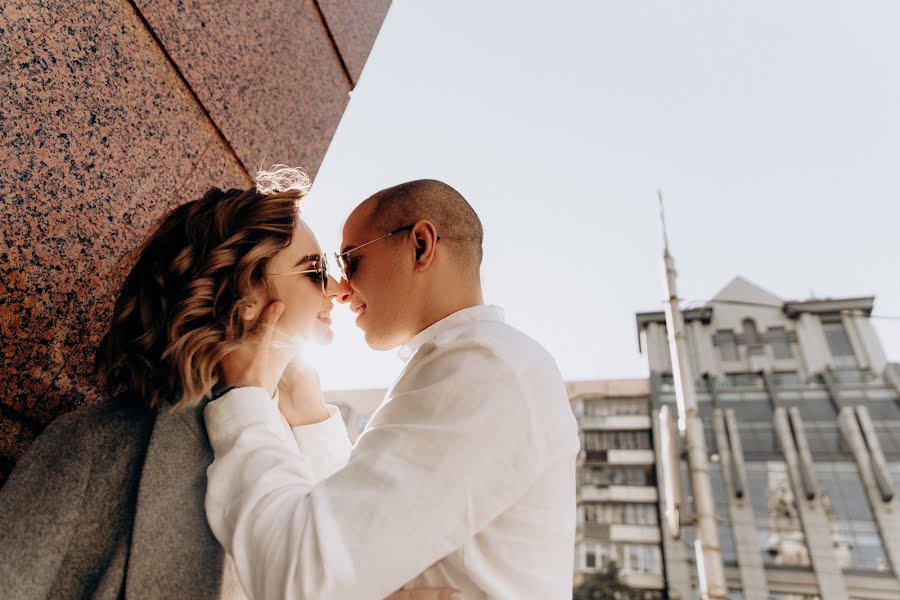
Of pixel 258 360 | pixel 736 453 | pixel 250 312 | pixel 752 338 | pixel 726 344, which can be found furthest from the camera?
pixel 726 344

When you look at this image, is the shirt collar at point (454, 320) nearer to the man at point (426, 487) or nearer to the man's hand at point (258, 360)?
the man at point (426, 487)

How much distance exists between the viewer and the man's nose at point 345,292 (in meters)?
1.85

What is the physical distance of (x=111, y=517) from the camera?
1191 mm

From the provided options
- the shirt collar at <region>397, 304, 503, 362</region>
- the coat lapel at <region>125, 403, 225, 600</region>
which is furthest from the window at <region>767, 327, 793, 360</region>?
the coat lapel at <region>125, 403, 225, 600</region>

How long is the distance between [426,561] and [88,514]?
82 centimetres

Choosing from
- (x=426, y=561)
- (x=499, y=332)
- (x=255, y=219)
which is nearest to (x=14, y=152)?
(x=255, y=219)

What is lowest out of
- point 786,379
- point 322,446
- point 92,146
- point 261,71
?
point 322,446

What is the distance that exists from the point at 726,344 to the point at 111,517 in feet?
123

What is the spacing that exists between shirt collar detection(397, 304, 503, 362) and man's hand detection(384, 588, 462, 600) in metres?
0.65

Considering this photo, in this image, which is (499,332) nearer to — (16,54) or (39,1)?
(16,54)

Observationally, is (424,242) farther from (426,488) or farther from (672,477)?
(672,477)

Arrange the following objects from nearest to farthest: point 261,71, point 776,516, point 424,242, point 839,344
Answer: point 424,242
point 261,71
point 776,516
point 839,344

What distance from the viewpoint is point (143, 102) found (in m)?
1.91

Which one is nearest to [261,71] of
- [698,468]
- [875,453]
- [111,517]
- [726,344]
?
[111,517]
